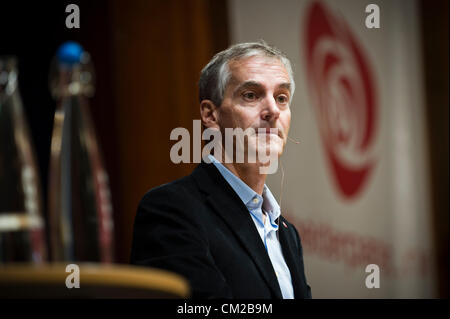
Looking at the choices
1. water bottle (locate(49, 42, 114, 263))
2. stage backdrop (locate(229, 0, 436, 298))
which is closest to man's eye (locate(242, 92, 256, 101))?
water bottle (locate(49, 42, 114, 263))

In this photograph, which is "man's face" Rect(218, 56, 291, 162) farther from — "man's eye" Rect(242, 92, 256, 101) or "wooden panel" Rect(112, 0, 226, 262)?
"wooden panel" Rect(112, 0, 226, 262)

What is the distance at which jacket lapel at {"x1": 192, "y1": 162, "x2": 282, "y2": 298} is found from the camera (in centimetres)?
154

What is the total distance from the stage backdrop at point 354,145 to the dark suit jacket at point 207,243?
6.23 ft

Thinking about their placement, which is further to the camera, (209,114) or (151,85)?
(151,85)

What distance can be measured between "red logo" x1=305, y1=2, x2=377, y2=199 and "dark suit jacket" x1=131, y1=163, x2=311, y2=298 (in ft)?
7.95

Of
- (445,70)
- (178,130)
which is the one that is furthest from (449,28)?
(178,130)

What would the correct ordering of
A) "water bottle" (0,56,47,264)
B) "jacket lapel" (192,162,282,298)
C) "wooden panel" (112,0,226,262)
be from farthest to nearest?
"wooden panel" (112,0,226,262), "jacket lapel" (192,162,282,298), "water bottle" (0,56,47,264)

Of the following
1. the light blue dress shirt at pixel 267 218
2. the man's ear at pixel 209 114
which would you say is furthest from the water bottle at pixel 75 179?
the man's ear at pixel 209 114

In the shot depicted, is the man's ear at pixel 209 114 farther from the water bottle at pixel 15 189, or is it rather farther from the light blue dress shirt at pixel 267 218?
the water bottle at pixel 15 189

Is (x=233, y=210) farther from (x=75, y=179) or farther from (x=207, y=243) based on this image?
(x=75, y=179)

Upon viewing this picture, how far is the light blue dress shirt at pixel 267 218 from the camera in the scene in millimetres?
1677

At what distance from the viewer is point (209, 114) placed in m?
1.95

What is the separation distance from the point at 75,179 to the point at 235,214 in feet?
2.33

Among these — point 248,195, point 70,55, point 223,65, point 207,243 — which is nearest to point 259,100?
point 223,65
